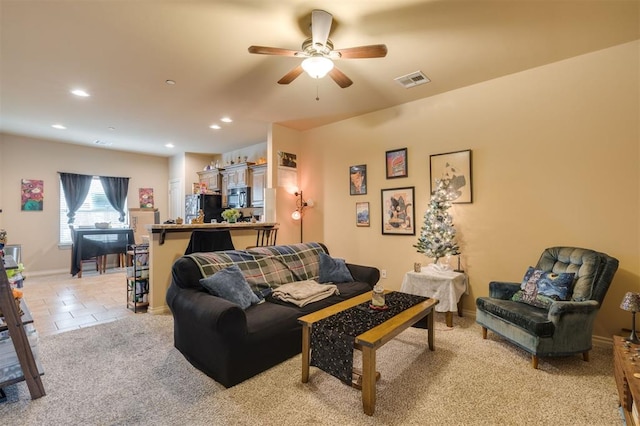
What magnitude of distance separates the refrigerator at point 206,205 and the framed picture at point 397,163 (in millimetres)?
4493

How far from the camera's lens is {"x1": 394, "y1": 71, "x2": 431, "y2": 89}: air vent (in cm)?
354

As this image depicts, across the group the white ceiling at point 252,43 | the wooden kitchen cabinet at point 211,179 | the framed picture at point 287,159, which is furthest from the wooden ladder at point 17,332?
the wooden kitchen cabinet at point 211,179

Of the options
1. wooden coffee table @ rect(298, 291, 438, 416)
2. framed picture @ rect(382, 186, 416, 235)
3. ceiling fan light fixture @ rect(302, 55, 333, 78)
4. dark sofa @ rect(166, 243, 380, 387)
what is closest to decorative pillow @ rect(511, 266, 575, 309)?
wooden coffee table @ rect(298, 291, 438, 416)

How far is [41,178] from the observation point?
257 inches

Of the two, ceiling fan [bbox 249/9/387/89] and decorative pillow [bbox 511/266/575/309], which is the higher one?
ceiling fan [bbox 249/9/387/89]

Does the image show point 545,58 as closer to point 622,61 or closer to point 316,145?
point 622,61

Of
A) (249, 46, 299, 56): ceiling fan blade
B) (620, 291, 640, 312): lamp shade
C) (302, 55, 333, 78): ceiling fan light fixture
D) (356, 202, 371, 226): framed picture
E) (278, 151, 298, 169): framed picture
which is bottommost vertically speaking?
(620, 291, 640, 312): lamp shade

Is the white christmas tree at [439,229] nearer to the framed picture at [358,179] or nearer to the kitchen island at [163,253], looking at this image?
the framed picture at [358,179]

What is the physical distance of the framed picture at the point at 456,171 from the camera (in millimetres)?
3934

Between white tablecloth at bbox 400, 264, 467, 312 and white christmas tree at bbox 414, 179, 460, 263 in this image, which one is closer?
white tablecloth at bbox 400, 264, 467, 312

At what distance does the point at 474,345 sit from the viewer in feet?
9.89

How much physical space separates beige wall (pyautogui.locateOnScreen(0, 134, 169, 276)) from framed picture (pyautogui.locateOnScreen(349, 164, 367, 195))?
6128 millimetres

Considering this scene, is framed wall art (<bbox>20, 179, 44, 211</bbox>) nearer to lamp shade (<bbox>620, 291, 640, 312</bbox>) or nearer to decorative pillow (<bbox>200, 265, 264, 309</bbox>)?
decorative pillow (<bbox>200, 265, 264, 309</bbox>)

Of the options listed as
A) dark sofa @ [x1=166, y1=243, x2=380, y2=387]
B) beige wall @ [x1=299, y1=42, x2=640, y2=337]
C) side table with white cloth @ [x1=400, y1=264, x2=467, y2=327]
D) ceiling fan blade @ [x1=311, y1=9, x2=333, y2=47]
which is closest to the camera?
dark sofa @ [x1=166, y1=243, x2=380, y2=387]
